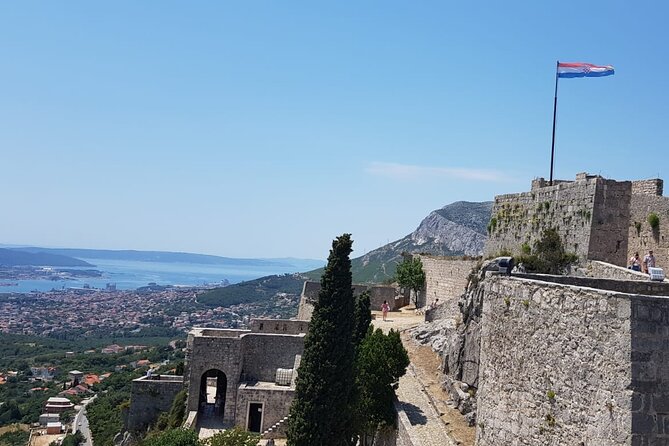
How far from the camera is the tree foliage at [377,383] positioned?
66.7 ft

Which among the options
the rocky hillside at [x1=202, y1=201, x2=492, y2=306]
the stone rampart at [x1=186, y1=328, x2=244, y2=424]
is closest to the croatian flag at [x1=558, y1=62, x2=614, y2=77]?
the stone rampart at [x1=186, y1=328, x2=244, y2=424]

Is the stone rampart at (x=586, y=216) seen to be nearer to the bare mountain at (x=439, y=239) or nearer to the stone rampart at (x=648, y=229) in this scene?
the stone rampart at (x=648, y=229)

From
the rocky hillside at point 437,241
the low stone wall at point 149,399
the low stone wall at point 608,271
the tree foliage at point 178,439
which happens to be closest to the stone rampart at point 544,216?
the low stone wall at point 608,271

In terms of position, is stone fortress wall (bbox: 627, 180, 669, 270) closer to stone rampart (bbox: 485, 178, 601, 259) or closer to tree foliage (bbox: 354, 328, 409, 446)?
stone rampart (bbox: 485, 178, 601, 259)

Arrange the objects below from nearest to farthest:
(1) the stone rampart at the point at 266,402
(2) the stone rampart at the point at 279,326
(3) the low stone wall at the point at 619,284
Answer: (3) the low stone wall at the point at 619,284 → (1) the stone rampart at the point at 266,402 → (2) the stone rampart at the point at 279,326

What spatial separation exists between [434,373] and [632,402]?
1918 cm

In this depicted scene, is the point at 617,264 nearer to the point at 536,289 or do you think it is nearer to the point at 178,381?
the point at 536,289

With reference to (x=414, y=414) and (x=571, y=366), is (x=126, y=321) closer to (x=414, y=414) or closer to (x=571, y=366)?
(x=414, y=414)

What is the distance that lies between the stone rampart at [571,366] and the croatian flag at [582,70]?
57.7 ft

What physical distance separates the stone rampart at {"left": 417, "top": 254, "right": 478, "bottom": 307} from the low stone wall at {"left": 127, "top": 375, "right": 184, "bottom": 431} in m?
15.3

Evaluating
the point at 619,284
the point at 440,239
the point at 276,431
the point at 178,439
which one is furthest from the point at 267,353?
the point at 440,239

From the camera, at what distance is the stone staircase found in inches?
1007

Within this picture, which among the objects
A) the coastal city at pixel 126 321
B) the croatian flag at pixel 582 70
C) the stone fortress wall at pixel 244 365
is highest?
the croatian flag at pixel 582 70

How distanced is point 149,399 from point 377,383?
14.6m
